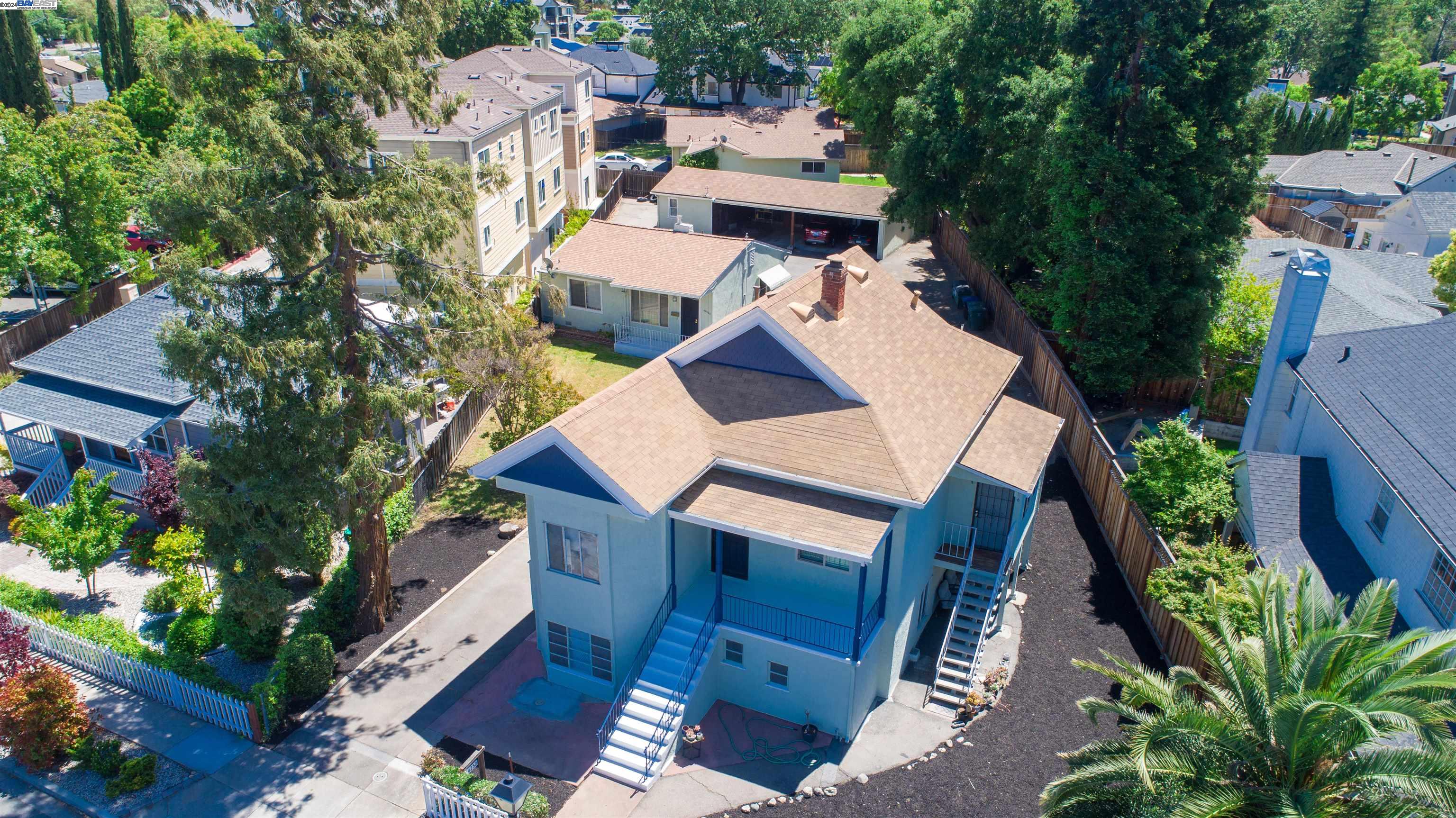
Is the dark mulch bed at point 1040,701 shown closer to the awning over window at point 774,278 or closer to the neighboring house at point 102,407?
the awning over window at point 774,278

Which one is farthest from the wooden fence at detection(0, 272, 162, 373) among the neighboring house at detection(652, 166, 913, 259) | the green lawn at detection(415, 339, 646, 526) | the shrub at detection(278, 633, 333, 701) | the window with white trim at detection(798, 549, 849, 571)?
the window with white trim at detection(798, 549, 849, 571)

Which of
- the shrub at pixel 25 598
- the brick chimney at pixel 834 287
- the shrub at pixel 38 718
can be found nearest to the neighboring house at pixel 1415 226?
the brick chimney at pixel 834 287

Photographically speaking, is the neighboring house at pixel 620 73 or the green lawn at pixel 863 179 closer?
the green lawn at pixel 863 179

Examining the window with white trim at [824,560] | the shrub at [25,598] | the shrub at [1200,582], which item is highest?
the window with white trim at [824,560]

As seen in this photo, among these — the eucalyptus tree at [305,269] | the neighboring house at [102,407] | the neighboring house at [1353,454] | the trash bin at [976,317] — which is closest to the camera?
the eucalyptus tree at [305,269]

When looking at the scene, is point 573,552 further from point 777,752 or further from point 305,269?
point 305,269

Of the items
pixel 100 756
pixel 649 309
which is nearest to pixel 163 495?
pixel 100 756

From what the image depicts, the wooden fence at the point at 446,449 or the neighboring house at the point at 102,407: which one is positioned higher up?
the neighboring house at the point at 102,407
